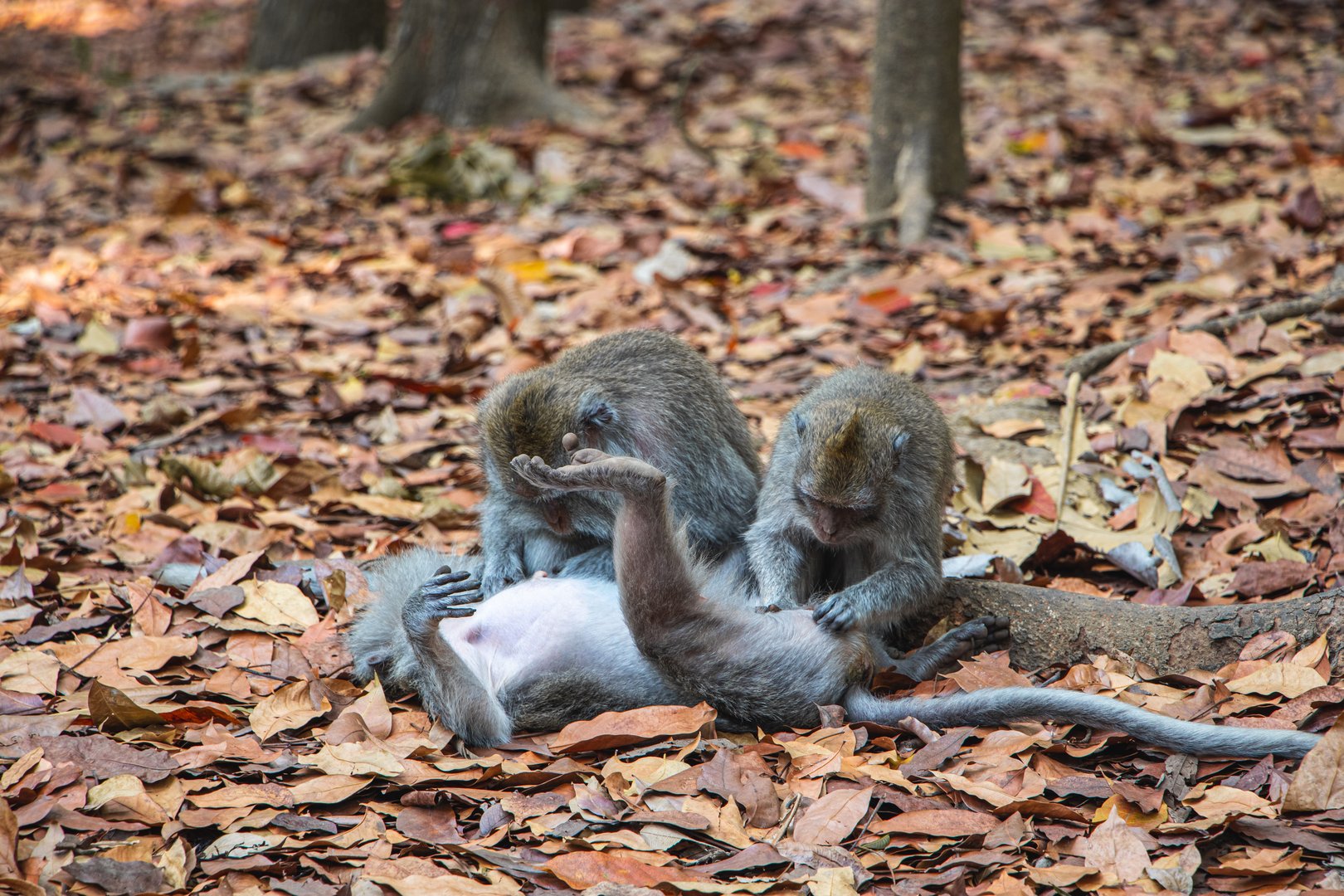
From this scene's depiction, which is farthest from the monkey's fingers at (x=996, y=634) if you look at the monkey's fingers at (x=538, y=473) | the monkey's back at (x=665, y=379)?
the monkey's fingers at (x=538, y=473)

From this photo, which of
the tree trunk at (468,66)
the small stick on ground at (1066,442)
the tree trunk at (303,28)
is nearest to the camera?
the small stick on ground at (1066,442)

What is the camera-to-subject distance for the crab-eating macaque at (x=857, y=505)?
438 centimetres

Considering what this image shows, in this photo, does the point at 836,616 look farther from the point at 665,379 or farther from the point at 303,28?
the point at 303,28

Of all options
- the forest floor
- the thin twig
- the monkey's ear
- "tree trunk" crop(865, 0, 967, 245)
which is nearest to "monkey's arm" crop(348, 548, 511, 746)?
the forest floor

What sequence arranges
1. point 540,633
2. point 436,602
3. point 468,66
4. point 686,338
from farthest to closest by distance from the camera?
point 468,66 < point 686,338 < point 540,633 < point 436,602

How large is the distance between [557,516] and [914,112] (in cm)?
516

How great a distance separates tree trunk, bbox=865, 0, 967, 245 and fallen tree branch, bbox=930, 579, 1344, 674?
15.1 feet

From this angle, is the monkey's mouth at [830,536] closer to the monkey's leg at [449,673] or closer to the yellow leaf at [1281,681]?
the monkey's leg at [449,673]

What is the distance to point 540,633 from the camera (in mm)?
4234

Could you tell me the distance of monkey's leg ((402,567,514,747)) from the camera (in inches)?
155

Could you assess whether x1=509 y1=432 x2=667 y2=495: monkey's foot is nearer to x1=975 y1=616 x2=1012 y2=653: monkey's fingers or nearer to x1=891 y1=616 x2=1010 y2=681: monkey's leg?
x1=891 y1=616 x2=1010 y2=681: monkey's leg

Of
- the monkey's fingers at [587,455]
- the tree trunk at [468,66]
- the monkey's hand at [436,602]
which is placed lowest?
the monkey's hand at [436,602]

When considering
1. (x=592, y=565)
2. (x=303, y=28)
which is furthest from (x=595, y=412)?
(x=303, y=28)

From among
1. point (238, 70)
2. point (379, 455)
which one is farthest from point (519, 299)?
point (238, 70)
